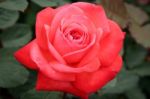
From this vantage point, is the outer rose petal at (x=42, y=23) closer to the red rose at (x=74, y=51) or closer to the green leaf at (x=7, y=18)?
the red rose at (x=74, y=51)

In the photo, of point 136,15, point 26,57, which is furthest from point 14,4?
point 136,15

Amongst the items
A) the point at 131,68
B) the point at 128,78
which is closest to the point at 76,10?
the point at 128,78

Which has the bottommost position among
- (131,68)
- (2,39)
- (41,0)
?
(131,68)

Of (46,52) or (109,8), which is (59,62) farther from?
(109,8)

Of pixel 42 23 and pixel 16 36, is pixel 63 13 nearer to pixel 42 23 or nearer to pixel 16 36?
pixel 42 23

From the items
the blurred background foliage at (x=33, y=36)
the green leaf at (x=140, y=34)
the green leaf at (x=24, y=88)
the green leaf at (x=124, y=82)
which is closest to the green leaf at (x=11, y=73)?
the blurred background foliage at (x=33, y=36)
